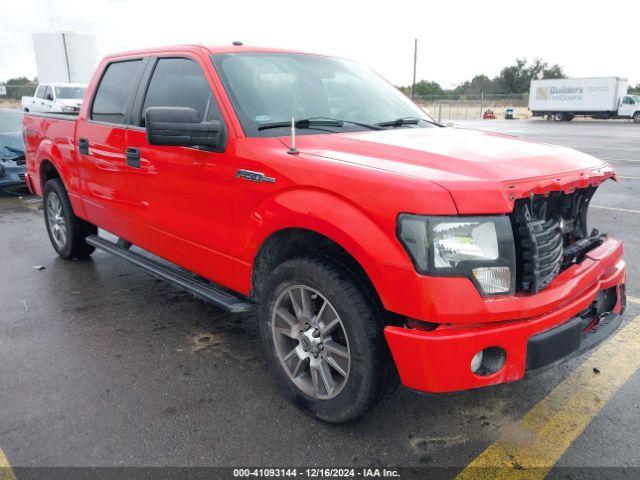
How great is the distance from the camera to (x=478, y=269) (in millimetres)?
2258

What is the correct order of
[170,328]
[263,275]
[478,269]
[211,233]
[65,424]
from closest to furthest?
[478,269] < [65,424] < [263,275] < [211,233] < [170,328]

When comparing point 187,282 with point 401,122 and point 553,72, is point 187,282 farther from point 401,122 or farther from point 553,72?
point 553,72

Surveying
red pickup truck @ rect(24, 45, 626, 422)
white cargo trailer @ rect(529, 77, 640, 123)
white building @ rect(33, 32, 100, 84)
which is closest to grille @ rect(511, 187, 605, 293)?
red pickup truck @ rect(24, 45, 626, 422)

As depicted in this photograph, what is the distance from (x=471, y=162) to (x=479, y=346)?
A: 2.80 ft

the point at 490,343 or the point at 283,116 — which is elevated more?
the point at 283,116

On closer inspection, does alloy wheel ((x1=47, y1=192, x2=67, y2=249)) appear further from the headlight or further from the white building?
the white building

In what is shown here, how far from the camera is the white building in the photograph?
50.3 metres

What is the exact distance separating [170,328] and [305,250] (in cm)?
166

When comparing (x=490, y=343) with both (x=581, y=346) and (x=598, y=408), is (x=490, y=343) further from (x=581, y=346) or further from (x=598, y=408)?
(x=598, y=408)

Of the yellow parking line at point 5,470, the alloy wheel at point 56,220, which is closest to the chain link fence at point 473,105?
the alloy wheel at point 56,220

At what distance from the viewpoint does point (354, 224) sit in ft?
7.93

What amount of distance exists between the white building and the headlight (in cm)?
5425

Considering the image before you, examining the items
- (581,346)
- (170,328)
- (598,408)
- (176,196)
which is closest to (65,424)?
(170,328)

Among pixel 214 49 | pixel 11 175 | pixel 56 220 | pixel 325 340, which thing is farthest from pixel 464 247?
pixel 11 175
